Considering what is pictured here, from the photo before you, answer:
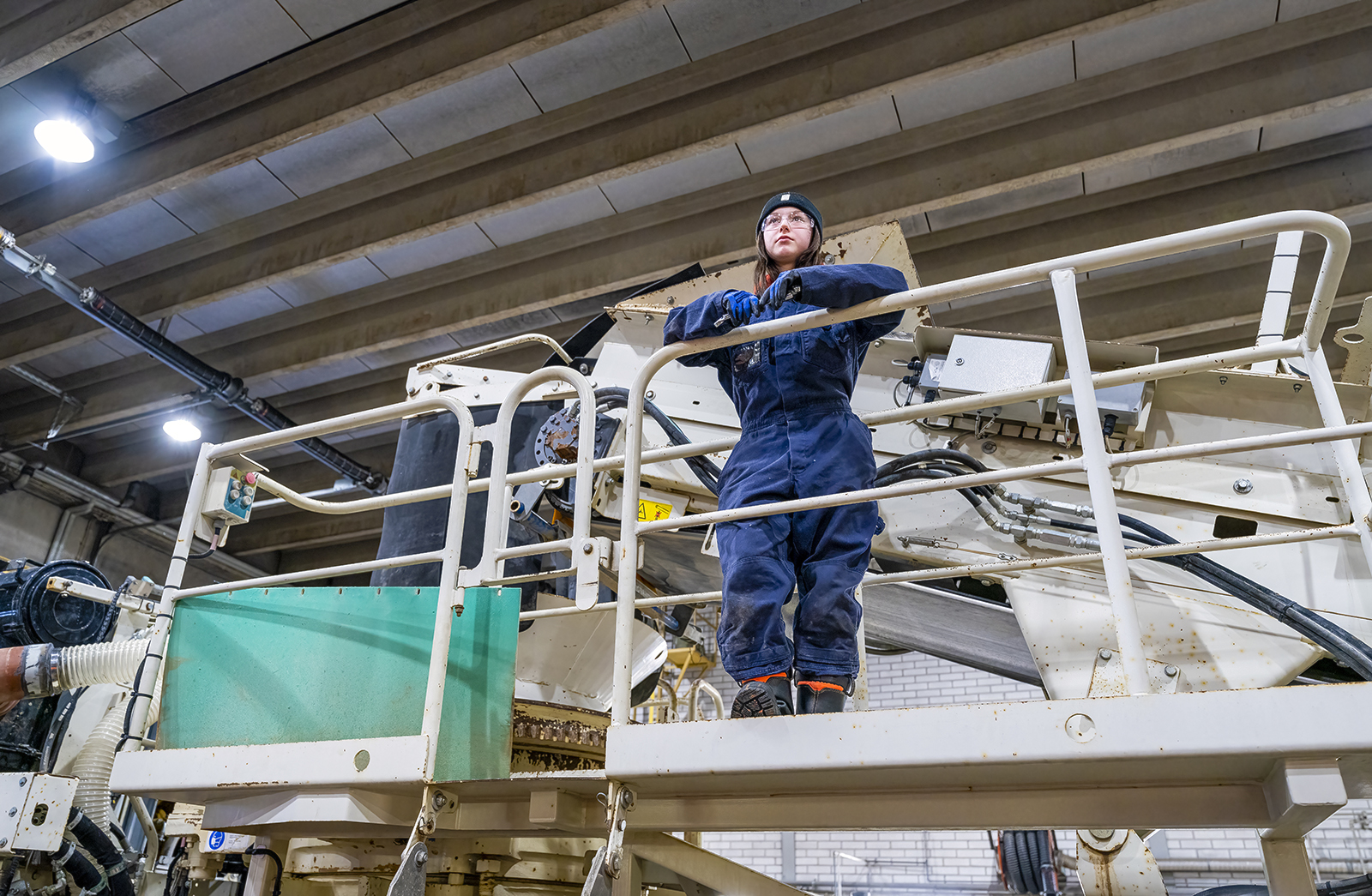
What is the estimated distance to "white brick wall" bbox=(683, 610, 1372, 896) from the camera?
27.4ft

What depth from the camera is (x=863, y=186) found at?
6324 millimetres

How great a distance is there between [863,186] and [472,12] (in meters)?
2.68

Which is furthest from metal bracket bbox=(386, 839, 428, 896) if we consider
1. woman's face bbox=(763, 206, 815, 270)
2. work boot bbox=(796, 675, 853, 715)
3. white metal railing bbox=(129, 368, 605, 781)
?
woman's face bbox=(763, 206, 815, 270)

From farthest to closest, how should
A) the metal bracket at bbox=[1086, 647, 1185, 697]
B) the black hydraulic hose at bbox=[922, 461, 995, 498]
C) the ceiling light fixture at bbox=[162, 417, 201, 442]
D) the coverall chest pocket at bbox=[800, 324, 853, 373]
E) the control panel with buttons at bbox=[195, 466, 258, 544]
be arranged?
the ceiling light fixture at bbox=[162, 417, 201, 442]
the black hydraulic hose at bbox=[922, 461, 995, 498]
the metal bracket at bbox=[1086, 647, 1185, 697]
the control panel with buttons at bbox=[195, 466, 258, 544]
the coverall chest pocket at bbox=[800, 324, 853, 373]

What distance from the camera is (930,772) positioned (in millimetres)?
1971

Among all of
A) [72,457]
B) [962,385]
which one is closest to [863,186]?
[962,385]

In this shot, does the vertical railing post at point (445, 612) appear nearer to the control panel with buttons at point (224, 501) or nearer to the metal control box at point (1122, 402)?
the control panel with buttons at point (224, 501)

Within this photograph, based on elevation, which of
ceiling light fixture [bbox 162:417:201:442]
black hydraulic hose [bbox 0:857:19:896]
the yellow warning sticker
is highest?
ceiling light fixture [bbox 162:417:201:442]

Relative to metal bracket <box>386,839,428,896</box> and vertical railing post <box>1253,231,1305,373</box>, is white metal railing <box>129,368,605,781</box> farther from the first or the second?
vertical railing post <box>1253,231,1305,373</box>

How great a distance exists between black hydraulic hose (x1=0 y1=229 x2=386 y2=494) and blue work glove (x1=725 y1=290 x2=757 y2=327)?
20.5ft

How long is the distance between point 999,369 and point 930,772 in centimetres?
200

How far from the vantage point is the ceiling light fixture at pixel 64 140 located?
566 cm

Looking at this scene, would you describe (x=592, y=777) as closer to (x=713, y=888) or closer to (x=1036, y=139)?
(x=713, y=888)

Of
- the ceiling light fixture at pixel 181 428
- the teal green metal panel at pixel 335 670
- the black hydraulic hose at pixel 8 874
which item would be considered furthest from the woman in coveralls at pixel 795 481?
the ceiling light fixture at pixel 181 428
